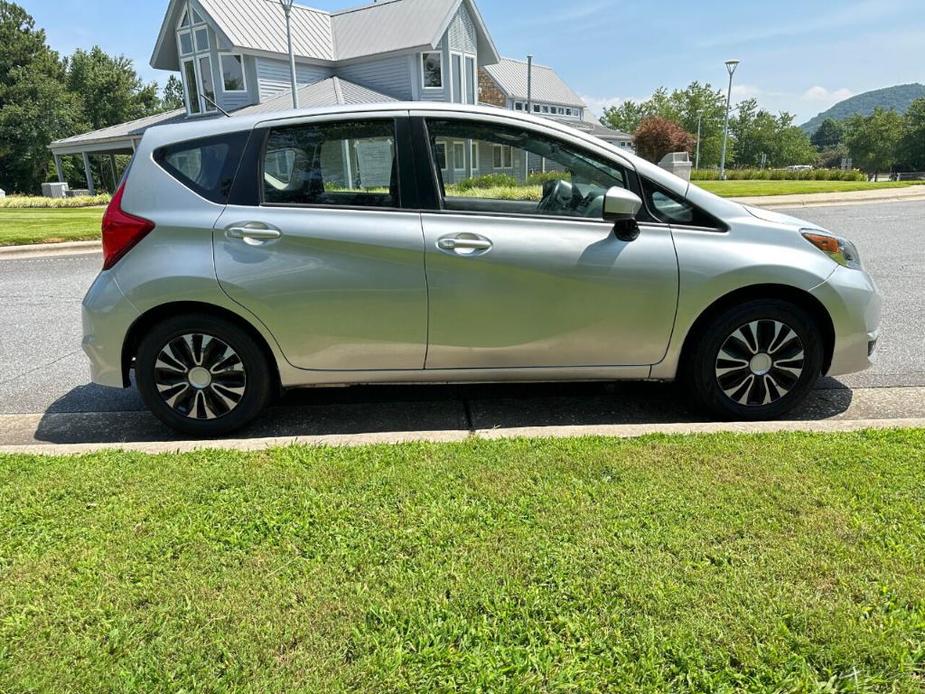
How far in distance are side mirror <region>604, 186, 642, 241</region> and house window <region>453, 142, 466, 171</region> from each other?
0.95 metres

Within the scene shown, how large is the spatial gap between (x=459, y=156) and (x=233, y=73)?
25431mm

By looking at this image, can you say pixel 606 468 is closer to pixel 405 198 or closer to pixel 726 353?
pixel 726 353

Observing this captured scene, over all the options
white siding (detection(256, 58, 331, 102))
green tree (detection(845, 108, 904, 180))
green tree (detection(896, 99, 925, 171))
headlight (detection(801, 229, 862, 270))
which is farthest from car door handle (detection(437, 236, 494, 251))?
green tree (detection(896, 99, 925, 171))

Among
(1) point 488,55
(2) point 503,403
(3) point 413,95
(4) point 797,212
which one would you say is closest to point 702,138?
(1) point 488,55

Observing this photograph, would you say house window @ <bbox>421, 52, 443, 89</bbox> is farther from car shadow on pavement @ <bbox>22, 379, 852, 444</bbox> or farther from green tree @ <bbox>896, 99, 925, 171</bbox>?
green tree @ <bbox>896, 99, 925, 171</bbox>

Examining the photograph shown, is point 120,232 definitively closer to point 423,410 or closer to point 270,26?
point 423,410

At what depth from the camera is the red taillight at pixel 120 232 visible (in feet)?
11.9

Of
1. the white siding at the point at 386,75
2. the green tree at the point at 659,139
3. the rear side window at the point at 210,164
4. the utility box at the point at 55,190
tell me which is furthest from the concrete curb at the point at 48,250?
the green tree at the point at 659,139

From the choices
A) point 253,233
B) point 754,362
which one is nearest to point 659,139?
point 754,362

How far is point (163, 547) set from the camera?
8.35ft

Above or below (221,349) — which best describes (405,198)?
above

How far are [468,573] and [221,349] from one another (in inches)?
82.8

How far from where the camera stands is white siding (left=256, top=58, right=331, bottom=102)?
25906 millimetres

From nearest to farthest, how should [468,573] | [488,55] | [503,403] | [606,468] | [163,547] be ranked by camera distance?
[468,573]
[163,547]
[606,468]
[503,403]
[488,55]
